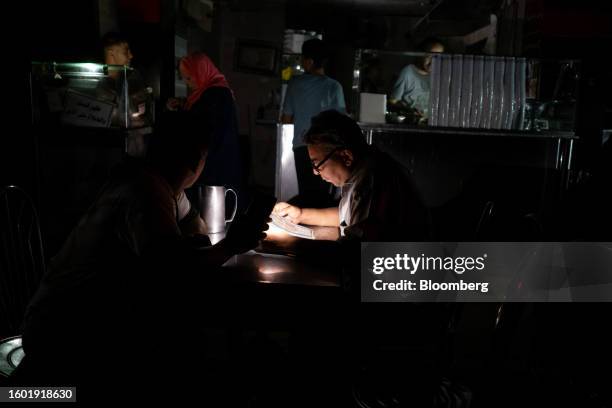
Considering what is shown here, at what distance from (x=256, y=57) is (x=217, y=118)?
4.61 meters

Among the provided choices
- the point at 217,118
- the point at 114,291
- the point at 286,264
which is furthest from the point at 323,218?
the point at 217,118

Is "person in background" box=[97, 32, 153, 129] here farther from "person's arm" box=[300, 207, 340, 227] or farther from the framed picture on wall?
the framed picture on wall

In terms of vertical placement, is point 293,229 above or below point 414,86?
→ below

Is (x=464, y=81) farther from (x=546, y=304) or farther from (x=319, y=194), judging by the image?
(x=546, y=304)

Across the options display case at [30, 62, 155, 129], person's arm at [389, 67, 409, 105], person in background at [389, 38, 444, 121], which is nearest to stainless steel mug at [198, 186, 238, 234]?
display case at [30, 62, 155, 129]

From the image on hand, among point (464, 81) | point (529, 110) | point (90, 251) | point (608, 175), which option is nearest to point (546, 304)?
point (608, 175)

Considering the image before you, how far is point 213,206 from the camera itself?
8.07ft

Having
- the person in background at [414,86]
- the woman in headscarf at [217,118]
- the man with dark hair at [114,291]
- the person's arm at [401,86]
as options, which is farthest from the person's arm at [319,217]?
the person's arm at [401,86]

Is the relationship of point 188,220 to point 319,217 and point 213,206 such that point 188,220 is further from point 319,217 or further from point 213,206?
point 319,217

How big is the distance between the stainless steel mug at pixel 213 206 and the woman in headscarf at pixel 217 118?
6.89ft

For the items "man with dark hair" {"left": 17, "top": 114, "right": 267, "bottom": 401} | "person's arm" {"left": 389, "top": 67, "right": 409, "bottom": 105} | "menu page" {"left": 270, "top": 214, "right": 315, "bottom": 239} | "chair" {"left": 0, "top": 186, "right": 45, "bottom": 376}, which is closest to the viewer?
"man with dark hair" {"left": 17, "top": 114, "right": 267, "bottom": 401}

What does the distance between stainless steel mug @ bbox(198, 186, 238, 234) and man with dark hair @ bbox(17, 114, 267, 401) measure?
0.55 m

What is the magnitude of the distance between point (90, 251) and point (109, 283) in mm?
122

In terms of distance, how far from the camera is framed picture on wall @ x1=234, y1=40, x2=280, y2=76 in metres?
8.87
